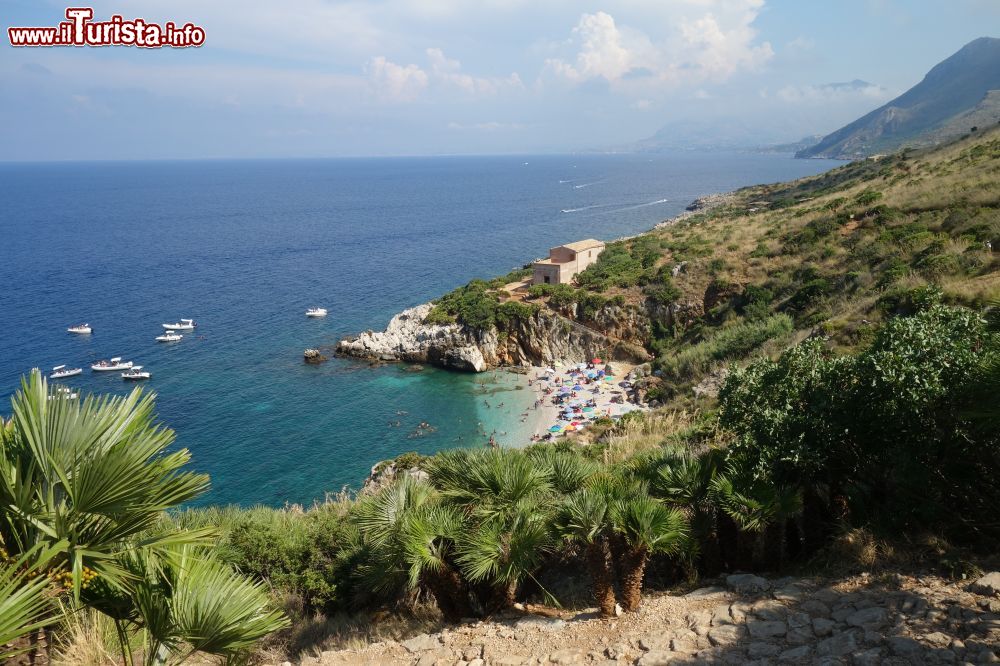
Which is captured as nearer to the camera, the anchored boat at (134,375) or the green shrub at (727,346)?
the green shrub at (727,346)

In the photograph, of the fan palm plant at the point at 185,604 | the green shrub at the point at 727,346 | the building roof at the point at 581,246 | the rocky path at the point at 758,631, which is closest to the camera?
the fan palm plant at the point at 185,604

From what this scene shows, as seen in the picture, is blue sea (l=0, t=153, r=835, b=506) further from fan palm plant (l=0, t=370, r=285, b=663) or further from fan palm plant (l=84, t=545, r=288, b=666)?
fan palm plant (l=0, t=370, r=285, b=663)

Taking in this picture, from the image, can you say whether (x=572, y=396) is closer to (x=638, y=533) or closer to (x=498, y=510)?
(x=498, y=510)

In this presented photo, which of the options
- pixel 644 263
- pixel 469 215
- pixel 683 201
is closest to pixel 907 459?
pixel 644 263

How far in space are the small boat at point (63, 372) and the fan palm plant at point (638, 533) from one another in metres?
39.6

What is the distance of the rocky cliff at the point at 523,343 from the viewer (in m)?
35.9

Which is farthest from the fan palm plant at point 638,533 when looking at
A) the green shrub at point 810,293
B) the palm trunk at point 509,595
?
the green shrub at point 810,293

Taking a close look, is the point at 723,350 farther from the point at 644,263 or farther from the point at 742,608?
the point at 742,608

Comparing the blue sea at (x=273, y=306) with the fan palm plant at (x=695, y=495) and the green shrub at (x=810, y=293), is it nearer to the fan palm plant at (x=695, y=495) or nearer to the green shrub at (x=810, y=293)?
the green shrub at (x=810, y=293)

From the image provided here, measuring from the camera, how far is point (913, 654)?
5.18 metres

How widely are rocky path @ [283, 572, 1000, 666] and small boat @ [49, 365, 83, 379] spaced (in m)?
37.8

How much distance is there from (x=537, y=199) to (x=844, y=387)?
132 meters

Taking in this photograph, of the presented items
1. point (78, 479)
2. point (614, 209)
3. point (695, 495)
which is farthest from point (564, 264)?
point (614, 209)

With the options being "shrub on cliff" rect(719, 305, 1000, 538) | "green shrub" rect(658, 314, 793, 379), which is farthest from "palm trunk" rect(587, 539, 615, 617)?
"green shrub" rect(658, 314, 793, 379)
